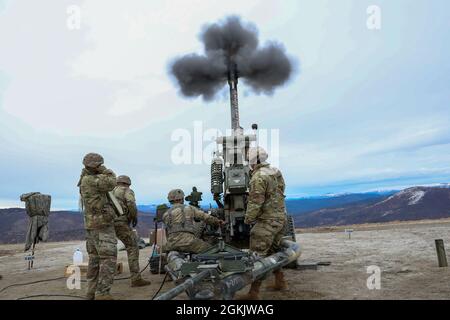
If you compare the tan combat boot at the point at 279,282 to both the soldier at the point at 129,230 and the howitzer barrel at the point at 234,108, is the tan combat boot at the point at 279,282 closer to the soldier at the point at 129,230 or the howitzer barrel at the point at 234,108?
the soldier at the point at 129,230

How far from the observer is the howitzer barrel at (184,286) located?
286cm

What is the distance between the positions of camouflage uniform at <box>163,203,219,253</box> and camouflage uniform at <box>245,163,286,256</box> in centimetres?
88

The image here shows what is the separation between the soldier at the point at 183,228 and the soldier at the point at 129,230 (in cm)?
79

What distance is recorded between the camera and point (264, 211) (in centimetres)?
531

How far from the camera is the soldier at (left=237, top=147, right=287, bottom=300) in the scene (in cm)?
520

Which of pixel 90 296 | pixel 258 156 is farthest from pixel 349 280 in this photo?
pixel 90 296

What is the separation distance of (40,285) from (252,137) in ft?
17.8

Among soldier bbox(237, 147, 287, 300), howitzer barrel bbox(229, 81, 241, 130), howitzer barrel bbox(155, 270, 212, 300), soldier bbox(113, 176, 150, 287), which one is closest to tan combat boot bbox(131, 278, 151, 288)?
soldier bbox(113, 176, 150, 287)

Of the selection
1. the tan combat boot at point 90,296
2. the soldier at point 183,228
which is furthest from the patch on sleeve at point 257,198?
the tan combat boot at point 90,296

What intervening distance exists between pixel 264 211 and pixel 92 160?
2.58 m

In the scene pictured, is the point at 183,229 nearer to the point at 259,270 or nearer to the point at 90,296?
the point at 90,296
